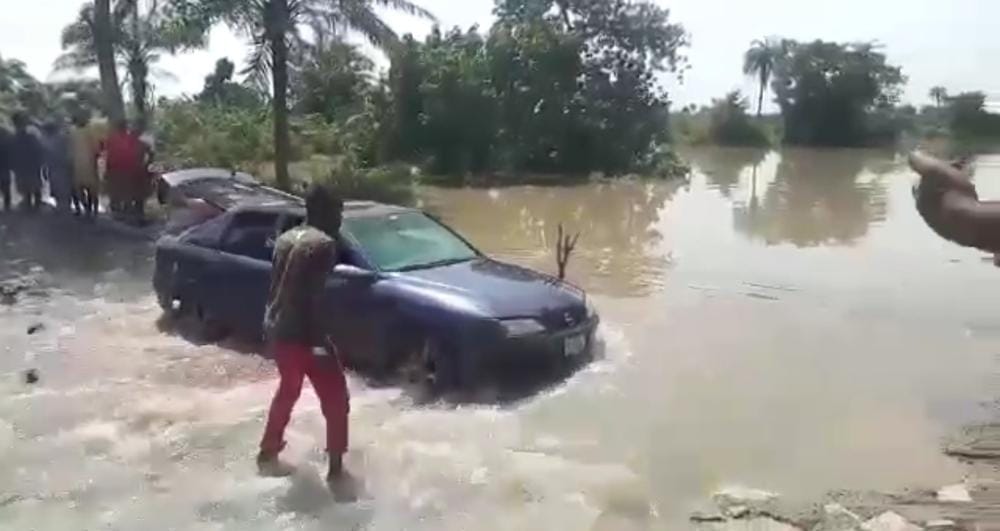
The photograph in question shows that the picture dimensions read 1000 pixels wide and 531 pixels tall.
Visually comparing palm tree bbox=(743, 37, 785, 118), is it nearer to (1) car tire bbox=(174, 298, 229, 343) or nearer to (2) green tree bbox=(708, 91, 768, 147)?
(2) green tree bbox=(708, 91, 768, 147)

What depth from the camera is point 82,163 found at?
698 inches

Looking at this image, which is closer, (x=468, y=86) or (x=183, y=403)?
(x=183, y=403)

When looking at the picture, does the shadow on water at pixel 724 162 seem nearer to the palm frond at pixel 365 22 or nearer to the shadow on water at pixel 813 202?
the shadow on water at pixel 813 202

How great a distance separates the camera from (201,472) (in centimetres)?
668

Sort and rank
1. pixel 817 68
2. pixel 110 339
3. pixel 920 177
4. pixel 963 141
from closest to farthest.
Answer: pixel 920 177 → pixel 963 141 → pixel 110 339 → pixel 817 68

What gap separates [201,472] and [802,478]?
3.48 meters

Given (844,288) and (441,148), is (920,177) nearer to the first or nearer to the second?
(844,288)

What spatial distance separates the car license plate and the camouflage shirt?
2474 mm

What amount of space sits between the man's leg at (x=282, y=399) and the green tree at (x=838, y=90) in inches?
2297

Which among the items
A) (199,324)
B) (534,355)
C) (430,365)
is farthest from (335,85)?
(534,355)

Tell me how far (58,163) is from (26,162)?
79 cm

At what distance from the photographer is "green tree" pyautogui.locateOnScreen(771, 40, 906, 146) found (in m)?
60.8

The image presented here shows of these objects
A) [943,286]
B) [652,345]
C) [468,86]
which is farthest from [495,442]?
[468,86]

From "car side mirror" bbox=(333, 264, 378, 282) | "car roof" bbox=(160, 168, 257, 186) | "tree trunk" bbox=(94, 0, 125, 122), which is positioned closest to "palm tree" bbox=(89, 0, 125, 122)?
"tree trunk" bbox=(94, 0, 125, 122)
